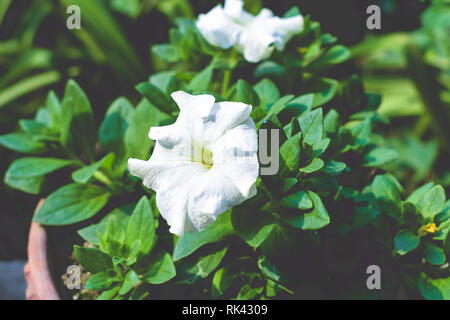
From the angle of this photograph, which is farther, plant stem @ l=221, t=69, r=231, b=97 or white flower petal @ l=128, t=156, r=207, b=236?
plant stem @ l=221, t=69, r=231, b=97

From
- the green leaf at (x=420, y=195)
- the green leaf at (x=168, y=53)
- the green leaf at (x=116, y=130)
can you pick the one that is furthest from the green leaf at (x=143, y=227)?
the green leaf at (x=420, y=195)

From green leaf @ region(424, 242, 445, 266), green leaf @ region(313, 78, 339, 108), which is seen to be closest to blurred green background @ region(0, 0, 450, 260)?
green leaf @ region(313, 78, 339, 108)

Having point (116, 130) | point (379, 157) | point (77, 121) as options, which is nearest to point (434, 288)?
point (379, 157)

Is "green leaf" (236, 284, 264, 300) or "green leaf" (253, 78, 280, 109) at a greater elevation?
"green leaf" (253, 78, 280, 109)

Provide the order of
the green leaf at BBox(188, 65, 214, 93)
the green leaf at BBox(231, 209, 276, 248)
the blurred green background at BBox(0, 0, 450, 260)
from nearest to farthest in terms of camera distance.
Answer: the green leaf at BBox(231, 209, 276, 248) < the green leaf at BBox(188, 65, 214, 93) < the blurred green background at BBox(0, 0, 450, 260)

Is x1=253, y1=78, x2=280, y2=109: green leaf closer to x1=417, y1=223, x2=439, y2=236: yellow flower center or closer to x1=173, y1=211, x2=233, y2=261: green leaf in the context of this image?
x1=173, y1=211, x2=233, y2=261: green leaf

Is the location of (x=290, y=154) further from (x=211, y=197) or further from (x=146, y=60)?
(x=146, y=60)
